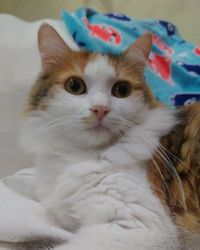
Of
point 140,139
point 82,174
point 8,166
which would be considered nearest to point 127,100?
point 140,139

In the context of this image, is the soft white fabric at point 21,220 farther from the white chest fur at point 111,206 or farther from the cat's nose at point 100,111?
the cat's nose at point 100,111

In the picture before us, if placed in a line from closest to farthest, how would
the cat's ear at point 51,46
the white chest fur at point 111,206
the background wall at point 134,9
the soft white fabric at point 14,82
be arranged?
the white chest fur at point 111,206
the cat's ear at point 51,46
the soft white fabric at point 14,82
the background wall at point 134,9

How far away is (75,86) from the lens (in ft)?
3.58

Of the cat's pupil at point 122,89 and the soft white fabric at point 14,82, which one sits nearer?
the cat's pupil at point 122,89

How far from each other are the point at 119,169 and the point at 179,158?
0.17 metres

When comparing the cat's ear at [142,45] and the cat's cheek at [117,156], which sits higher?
the cat's ear at [142,45]

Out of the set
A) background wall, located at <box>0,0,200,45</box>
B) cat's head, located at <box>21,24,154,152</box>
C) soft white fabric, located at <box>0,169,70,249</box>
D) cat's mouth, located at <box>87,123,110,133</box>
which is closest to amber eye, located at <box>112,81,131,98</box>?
cat's head, located at <box>21,24,154,152</box>

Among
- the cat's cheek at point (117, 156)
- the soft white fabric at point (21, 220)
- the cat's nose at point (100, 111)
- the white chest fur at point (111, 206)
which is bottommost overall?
the soft white fabric at point (21, 220)

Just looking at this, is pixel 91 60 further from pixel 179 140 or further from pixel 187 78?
pixel 187 78

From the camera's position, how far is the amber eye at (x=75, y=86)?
1.08 metres

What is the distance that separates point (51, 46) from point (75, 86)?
170 mm

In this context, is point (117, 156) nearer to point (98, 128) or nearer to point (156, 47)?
point (98, 128)

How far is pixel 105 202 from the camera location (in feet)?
3.20

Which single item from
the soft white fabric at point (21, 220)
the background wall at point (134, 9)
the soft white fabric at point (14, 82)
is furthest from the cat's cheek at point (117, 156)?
the background wall at point (134, 9)
